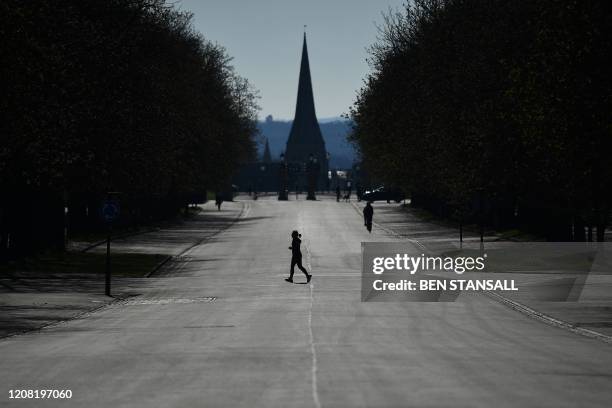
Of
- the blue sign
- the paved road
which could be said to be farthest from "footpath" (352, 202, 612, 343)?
the blue sign

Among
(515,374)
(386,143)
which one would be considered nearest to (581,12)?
(515,374)

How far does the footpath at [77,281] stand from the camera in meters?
31.4

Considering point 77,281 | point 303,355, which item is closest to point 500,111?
point 77,281

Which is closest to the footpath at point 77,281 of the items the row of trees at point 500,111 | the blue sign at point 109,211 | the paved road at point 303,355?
the paved road at point 303,355

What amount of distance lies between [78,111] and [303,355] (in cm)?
2980

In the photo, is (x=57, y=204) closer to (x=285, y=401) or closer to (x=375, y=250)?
(x=375, y=250)

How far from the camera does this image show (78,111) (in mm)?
48719

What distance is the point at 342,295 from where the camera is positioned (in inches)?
1468

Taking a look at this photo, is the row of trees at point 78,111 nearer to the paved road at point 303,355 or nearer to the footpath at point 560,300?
the paved road at point 303,355

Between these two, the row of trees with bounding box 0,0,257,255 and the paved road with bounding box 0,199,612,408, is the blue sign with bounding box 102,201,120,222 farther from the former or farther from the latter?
the row of trees with bounding box 0,0,257,255

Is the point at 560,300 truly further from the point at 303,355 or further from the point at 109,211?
the point at 303,355

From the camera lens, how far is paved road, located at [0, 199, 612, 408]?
15.4 m

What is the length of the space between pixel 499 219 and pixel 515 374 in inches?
2268

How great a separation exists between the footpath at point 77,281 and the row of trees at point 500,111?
13.0 m
